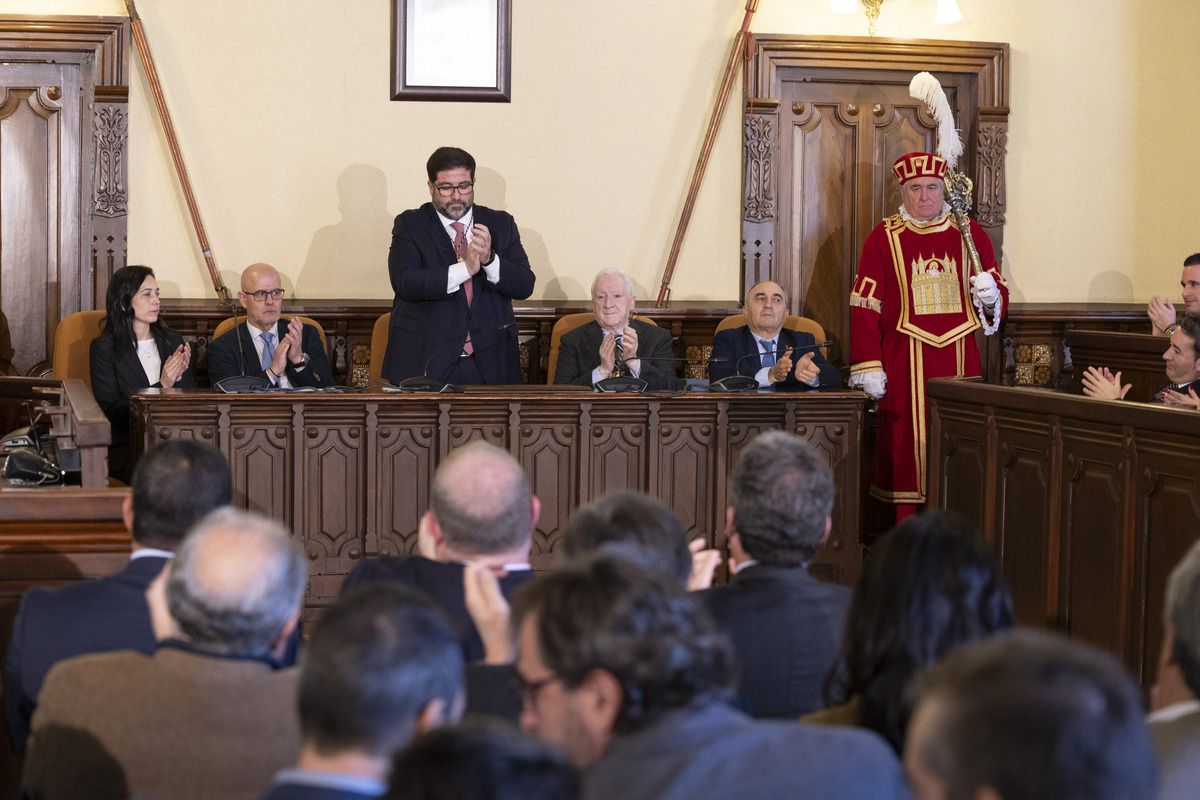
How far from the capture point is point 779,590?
82.2 inches

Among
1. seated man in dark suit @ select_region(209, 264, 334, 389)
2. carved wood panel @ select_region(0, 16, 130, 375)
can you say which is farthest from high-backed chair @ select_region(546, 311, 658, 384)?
carved wood panel @ select_region(0, 16, 130, 375)

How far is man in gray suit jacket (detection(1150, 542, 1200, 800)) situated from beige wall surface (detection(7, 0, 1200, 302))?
192 inches

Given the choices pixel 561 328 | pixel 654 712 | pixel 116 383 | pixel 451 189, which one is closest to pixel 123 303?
pixel 116 383

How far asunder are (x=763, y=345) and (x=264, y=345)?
2012 mm

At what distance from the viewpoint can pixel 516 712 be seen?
1.79 meters

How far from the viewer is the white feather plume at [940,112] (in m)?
5.91

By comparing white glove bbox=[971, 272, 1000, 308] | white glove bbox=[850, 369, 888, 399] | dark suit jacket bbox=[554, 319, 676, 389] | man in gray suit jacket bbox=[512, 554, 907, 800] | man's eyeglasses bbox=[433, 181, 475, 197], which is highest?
man's eyeglasses bbox=[433, 181, 475, 197]

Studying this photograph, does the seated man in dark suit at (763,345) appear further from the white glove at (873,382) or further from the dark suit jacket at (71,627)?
the dark suit jacket at (71,627)

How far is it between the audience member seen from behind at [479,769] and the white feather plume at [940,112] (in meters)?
5.35

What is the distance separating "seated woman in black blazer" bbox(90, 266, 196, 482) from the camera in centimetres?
495

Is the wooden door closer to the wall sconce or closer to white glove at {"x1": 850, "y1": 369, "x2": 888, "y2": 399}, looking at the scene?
the wall sconce

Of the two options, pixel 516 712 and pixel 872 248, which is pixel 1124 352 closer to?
pixel 872 248

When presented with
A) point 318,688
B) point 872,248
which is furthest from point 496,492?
point 872,248

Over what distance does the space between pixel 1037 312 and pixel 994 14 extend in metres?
1.54
